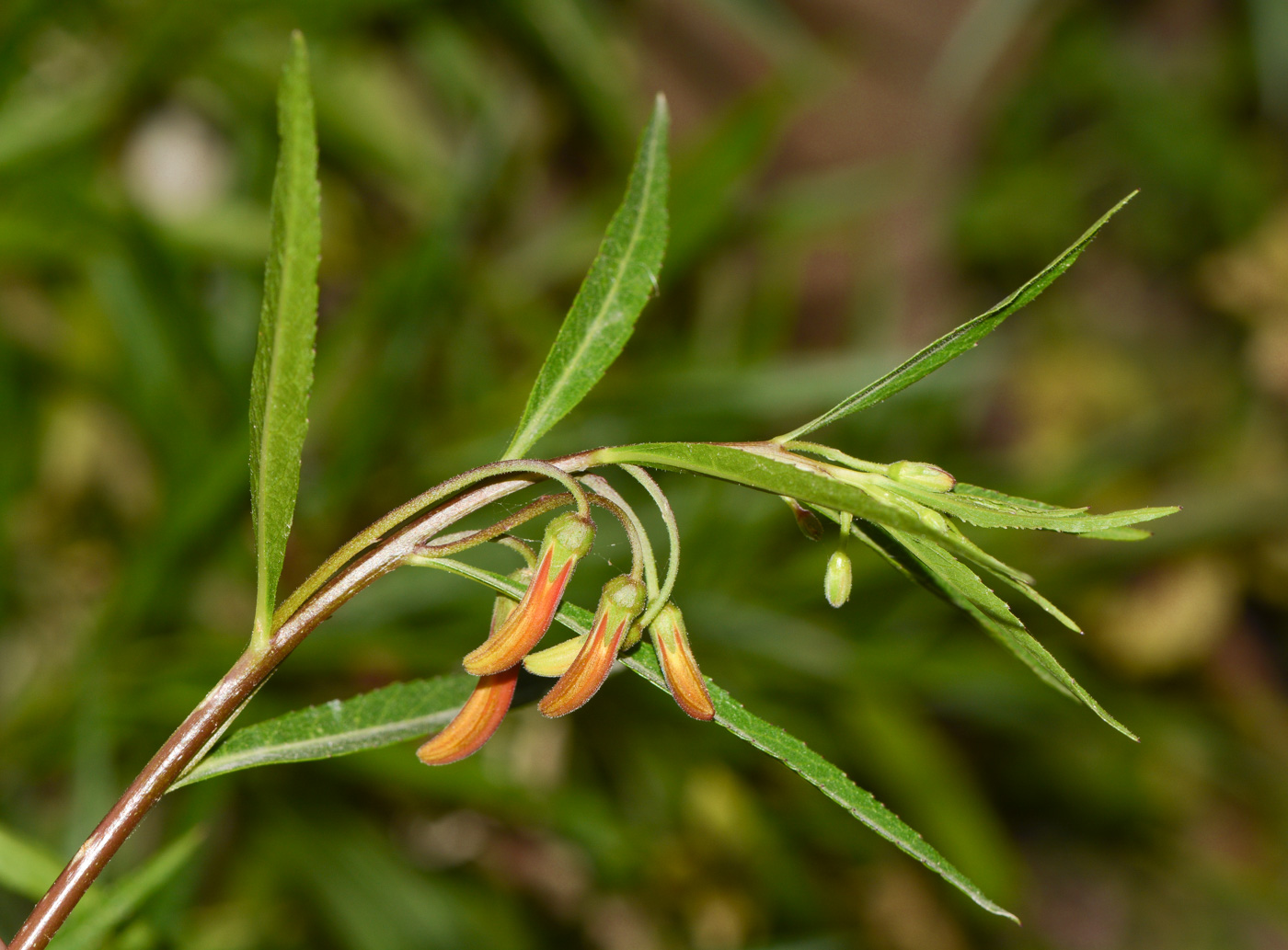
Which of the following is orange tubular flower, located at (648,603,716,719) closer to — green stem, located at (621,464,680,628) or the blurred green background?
green stem, located at (621,464,680,628)

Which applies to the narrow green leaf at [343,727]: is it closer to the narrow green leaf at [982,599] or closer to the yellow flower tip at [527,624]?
the yellow flower tip at [527,624]

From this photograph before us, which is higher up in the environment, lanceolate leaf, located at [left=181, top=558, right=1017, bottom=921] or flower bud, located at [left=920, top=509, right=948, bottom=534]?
flower bud, located at [left=920, top=509, right=948, bottom=534]

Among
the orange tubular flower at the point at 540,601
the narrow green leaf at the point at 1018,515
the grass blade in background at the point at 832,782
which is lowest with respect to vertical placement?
the grass blade in background at the point at 832,782

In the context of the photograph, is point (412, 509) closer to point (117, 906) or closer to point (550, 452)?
point (117, 906)

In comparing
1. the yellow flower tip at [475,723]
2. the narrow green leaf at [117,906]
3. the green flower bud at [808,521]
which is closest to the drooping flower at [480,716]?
the yellow flower tip at [475,723]

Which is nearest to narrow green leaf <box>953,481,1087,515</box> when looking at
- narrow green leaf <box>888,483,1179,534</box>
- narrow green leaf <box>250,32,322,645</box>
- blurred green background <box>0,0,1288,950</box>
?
narrow green leaf <box>888,483,1179,534</box>

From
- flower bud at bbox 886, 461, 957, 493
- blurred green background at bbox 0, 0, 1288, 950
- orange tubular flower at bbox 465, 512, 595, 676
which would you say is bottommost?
blurred green background at bbox 0, 0, 1288, 950

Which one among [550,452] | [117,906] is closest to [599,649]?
[117,906]
